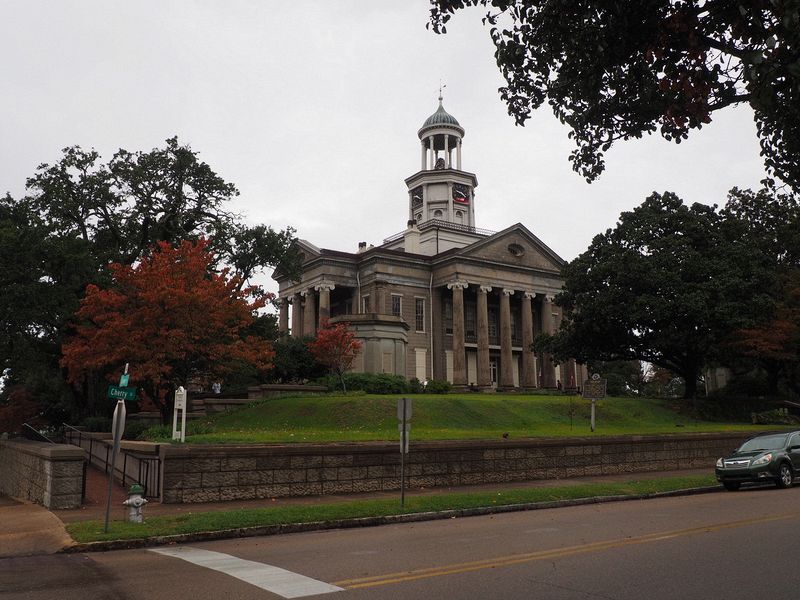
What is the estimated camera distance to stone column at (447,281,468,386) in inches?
2229

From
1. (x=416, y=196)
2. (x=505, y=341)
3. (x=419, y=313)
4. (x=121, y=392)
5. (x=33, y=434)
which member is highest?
(x=416, y=196)

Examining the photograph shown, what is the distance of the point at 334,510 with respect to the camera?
13.5 metres

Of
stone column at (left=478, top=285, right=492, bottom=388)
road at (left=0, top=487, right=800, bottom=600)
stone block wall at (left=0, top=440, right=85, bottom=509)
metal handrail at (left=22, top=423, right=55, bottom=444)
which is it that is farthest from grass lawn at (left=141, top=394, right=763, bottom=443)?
stone column at (left=478, top=285, right=492, bottom=388)

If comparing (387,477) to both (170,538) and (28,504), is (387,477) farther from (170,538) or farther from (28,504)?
(28,504)

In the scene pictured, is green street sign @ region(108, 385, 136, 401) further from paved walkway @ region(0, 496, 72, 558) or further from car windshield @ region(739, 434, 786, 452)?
car windshield @ region(739, 434, 786, 452)

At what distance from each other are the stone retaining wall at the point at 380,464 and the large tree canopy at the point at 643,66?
9160 mm

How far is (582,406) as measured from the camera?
110 feet

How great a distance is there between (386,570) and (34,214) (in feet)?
94.7

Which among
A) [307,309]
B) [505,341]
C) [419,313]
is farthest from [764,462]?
[307,309]

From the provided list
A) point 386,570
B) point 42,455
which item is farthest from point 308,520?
point 42,455

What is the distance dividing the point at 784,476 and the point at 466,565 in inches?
520

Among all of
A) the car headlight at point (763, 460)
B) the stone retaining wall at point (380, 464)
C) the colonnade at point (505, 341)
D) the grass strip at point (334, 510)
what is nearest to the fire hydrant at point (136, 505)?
the grass strip at point (334, 510)

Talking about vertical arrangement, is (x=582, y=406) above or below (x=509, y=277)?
below

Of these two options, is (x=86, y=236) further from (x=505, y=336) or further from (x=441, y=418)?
(x=505, y=336)
